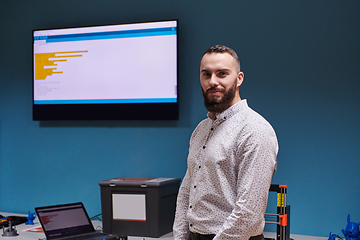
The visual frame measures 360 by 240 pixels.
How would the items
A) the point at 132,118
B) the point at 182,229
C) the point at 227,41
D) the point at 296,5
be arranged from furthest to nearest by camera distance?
1. the point at 132,118
2. the point at 227,41
3. the point at 296,5
4. the point at 182,229

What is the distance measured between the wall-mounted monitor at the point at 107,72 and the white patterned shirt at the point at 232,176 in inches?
42.5

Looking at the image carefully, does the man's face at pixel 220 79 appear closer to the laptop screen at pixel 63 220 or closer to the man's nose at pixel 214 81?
the man's nose at pixel 214 81

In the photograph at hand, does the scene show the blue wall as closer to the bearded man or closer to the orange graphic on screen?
the orange graphic on screen

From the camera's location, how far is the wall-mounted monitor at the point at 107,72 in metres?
2.63

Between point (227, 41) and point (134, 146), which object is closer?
point (227, 41)

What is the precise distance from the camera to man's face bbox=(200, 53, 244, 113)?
59.4 inches

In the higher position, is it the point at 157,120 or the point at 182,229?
the point at 157,120

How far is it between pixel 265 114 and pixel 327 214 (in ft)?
2.43

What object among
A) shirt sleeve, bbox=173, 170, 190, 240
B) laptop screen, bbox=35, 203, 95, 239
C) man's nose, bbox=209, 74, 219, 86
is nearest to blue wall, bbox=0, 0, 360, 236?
laptop screen, bbox=35, 203, 95, 239

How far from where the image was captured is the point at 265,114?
2.46 meters

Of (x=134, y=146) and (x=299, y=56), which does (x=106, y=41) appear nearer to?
(x=134, y=146)

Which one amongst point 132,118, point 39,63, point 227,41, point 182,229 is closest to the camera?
point 182,229

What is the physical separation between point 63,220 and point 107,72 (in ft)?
3.61

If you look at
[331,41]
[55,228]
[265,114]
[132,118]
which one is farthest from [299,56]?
[55,228]
